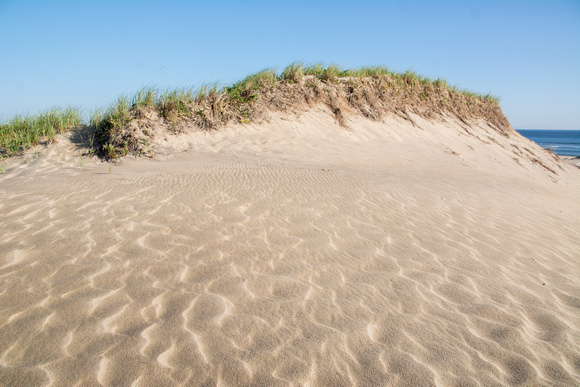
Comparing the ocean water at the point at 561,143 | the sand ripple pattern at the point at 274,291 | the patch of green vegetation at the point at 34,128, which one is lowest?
the ocean water at the point at 561,143

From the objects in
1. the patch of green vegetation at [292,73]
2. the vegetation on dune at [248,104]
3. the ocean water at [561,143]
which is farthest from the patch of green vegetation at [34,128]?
the ocean water at [561,143]

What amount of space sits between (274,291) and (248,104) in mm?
8115

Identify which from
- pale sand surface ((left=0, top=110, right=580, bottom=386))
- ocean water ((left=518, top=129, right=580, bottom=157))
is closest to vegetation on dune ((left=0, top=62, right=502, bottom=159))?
pale sand surface ((left=0, top=110, right=580, bottom=386))

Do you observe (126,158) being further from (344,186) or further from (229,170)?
(344,186)

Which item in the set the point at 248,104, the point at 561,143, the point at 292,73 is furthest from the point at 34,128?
the point at 561,143

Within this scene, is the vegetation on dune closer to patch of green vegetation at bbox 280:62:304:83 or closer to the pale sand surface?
patch of green vegetation at bbox 280:62:304:83

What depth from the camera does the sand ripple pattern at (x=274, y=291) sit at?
2.04m

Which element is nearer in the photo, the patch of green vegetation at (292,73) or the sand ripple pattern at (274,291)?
the sand ripple pattern at (274,291)

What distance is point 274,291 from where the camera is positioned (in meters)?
2.79

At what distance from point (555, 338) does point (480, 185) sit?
18.5ft

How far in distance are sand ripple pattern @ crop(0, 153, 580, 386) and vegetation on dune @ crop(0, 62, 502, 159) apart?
284cm

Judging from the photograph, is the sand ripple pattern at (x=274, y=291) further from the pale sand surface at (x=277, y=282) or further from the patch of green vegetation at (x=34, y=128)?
the patch of green vegetation at (x=34, y=128)

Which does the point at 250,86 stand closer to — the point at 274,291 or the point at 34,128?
the point at 34,128

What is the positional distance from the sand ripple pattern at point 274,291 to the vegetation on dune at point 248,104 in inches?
112
